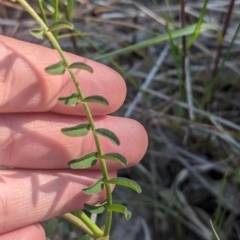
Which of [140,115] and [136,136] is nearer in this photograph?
[136,136]

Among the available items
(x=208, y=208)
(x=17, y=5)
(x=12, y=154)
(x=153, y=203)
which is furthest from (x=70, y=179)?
(x=17, y=5)

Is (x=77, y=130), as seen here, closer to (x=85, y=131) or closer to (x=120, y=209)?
(x=85, y=131)

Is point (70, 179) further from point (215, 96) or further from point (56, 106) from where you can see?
point (215, 96)

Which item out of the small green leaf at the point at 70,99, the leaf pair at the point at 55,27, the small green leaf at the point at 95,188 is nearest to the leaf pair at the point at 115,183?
the small green leaf at the point at 95,188

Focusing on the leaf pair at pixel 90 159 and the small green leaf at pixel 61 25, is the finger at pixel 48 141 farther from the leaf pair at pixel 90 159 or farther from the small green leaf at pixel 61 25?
the small green leaf at pixel 61 25

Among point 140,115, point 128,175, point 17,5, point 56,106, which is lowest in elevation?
point 128,175

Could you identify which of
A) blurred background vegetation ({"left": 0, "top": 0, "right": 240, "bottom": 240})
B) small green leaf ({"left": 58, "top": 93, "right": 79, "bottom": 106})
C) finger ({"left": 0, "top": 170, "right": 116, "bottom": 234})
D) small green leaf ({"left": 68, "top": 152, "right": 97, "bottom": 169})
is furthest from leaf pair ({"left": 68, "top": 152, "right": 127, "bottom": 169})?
blurred background vegetation ({"left": 0, "top": 0, "right": 240, "bottom": 240})

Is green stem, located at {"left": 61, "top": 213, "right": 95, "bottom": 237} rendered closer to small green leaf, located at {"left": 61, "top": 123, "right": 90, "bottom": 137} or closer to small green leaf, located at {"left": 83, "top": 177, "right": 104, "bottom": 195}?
small green leaf, located at {"left": 83, "top": 177, "right": 104, "bottom": 195}

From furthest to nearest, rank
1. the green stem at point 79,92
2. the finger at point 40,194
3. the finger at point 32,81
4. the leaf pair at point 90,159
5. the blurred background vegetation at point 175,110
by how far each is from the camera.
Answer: the blurred background vegetation at point 175,110 → the finger at point 40,194 → the finger at point 32,81 → the leaf pair at point 90,159 → the green stem at point 79,92
